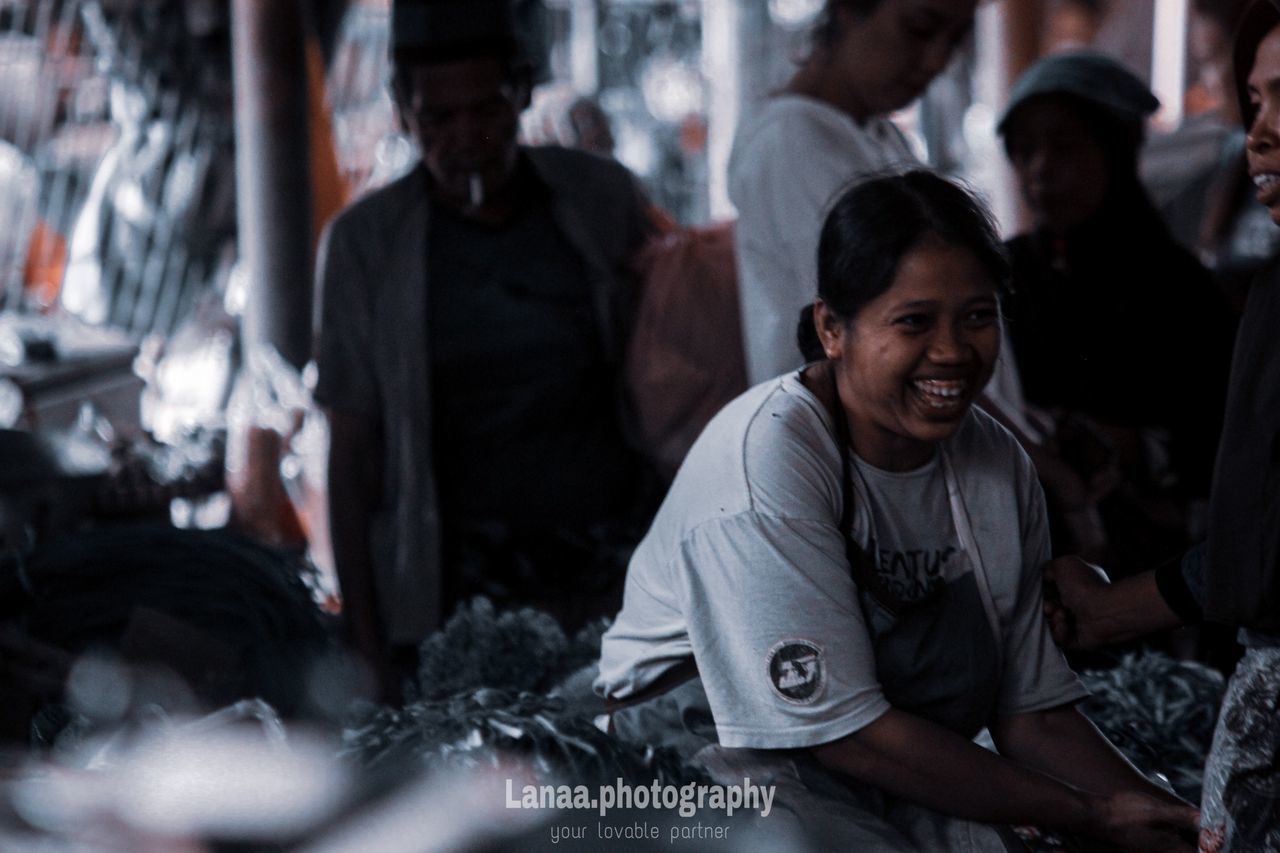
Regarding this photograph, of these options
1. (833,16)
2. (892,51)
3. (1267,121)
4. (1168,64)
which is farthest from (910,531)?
(1168,64)

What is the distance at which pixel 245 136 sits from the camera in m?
5.50

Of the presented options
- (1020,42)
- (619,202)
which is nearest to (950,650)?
(619,202)

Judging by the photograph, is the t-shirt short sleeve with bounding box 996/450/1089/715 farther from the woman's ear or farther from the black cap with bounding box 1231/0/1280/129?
the black cap with bounding box 1231/0/1280/129

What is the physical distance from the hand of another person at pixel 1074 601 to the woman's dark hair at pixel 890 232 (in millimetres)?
367

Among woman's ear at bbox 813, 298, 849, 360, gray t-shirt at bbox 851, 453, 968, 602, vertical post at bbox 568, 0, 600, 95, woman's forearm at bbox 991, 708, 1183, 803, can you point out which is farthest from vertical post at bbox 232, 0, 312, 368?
vertical post at bbox 568, 0, 600, 95

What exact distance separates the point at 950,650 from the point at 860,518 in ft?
0.59

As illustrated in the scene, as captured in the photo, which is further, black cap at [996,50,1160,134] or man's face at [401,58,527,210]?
black cap at [996,50,1160,134]

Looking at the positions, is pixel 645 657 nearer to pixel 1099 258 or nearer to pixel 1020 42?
pixel 1099 258

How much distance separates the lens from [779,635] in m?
1.64

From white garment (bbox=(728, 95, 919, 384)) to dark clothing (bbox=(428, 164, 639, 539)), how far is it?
401 millimetres

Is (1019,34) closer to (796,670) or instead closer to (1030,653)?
(1030,653)

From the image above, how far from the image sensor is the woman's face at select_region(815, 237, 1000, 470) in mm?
1679

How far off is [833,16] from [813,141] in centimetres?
25

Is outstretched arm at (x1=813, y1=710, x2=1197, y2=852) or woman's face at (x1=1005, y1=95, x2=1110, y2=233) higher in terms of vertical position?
woman's face at (x1=1005, y1=95, x2=1110, y2=233)
